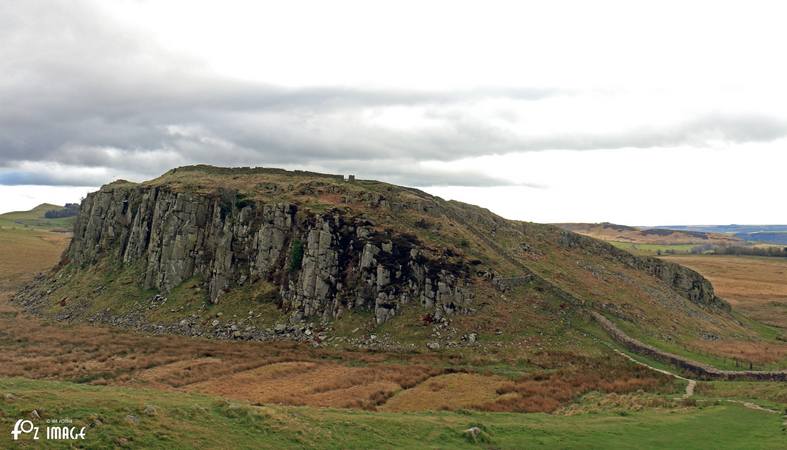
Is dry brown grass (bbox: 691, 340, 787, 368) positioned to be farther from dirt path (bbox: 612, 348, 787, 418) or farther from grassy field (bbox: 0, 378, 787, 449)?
grassy field (bbox: 0, 378, 787, 449)

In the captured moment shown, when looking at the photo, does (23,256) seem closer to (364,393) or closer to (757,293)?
A: (364,393)

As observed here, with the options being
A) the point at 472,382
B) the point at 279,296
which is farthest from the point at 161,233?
the point at 472,382

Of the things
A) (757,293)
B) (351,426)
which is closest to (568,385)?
(351,426)

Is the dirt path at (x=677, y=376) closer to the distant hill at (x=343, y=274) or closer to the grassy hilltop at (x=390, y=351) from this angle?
the grassy hilltop at (x=390, y=351)

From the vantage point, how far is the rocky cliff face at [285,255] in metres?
69.7

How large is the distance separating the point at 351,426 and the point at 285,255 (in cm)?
5203

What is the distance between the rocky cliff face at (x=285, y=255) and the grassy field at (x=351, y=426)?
34216 millimetres

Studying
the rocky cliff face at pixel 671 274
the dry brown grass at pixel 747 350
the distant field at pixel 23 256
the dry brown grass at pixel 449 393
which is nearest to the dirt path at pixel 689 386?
the dry brown grass at pixel 747 350

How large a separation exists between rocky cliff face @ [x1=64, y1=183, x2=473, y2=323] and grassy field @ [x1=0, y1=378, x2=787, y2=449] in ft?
112

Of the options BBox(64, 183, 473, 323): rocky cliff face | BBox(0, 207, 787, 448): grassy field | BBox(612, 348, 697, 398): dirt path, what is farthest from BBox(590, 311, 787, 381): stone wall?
BBox(64, 183, 473, 323): rocky cliff face

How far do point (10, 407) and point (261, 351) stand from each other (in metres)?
38.0

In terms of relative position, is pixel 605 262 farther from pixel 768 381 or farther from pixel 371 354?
pixel 371 354

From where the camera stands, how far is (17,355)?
5566 centimetres

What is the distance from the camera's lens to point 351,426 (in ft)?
96.6
